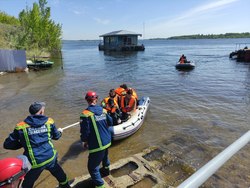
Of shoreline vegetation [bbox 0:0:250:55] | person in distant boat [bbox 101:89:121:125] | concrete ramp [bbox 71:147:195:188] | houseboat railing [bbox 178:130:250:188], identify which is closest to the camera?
houseboat railing [bbox 178:130:250:188]

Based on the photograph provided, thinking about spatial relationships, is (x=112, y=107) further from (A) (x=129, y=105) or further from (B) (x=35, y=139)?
(B) (x=35, y=139)

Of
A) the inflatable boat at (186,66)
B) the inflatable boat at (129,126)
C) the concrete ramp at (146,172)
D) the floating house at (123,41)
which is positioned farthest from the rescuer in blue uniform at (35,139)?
the floating house at (123,41)

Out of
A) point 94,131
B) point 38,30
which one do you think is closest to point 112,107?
point 94,131

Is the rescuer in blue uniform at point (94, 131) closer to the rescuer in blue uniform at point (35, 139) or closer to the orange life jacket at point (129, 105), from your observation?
the rescuer in blue uniform at point (35, 139)

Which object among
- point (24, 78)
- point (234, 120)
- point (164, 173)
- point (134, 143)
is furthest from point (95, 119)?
point (24, 78)

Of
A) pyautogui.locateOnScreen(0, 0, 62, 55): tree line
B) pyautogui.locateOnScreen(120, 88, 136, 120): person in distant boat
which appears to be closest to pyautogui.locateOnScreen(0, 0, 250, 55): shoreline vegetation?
pyautogui.locateOnScreen(0, 0, 62, 55): tree line

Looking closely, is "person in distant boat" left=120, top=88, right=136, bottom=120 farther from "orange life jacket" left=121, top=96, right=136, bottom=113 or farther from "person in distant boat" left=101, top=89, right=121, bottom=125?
"person in distant boat" left=101, top=89, right=121, bottom=125

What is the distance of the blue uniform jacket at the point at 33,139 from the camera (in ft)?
11.0

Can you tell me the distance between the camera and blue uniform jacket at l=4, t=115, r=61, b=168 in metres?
3.36

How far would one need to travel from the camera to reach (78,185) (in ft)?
14.5

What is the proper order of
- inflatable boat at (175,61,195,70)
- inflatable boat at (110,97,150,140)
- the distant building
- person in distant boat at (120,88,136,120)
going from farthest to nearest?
inflatable boat at (175,61,195,70), the distant building, person in distant boat at (120,88,136,120), inflatable boat at (110,97,150,140)

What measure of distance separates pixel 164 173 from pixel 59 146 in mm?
3532

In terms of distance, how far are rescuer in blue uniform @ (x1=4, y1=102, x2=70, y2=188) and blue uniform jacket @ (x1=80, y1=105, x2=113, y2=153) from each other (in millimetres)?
565

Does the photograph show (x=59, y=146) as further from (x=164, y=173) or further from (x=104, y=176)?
(x=164, y=173)
